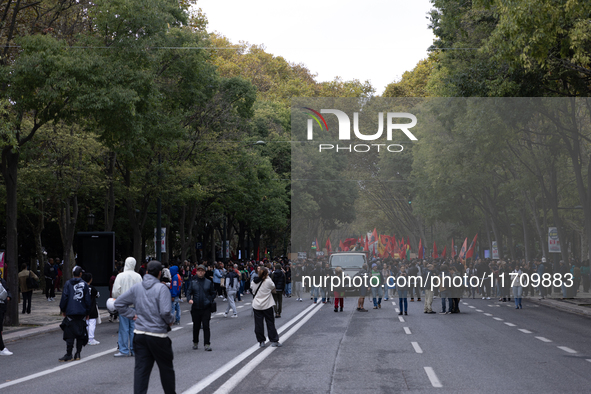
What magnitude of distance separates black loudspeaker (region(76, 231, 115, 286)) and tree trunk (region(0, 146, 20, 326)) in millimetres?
5076

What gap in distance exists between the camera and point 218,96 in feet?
125

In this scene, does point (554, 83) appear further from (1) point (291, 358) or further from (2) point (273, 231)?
(2) point (273, 231)

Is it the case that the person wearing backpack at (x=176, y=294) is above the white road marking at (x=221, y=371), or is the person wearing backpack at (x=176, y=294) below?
above

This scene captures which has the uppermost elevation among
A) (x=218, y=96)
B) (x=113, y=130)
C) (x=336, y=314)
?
(x=218, y=96)

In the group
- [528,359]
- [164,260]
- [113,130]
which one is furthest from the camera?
[164,260]

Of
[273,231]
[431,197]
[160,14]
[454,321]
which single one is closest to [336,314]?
[454,321]

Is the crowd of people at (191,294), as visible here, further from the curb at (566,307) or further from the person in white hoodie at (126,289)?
the curb at (566,307)

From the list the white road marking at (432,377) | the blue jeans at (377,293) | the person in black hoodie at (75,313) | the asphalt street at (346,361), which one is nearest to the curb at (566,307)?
the asphalt street at (346,361)

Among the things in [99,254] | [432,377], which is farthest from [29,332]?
[432,377]

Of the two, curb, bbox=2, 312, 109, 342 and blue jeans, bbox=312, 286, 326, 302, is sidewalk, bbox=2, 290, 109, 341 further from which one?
blue jeans, bbox=312, 286, 326, 302

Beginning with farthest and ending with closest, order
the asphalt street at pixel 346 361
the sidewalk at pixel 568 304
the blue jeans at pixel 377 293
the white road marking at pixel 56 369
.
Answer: the blue jeans at pixel 377 293 < the sidewalk at pixel 568 304 < the white road marking at pixel 56 369 < the asphalt street at pixel 346 361

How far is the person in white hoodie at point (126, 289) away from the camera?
1336 cm

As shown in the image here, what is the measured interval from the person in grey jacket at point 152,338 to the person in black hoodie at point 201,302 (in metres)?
6.10

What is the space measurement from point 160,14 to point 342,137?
11950 mm
